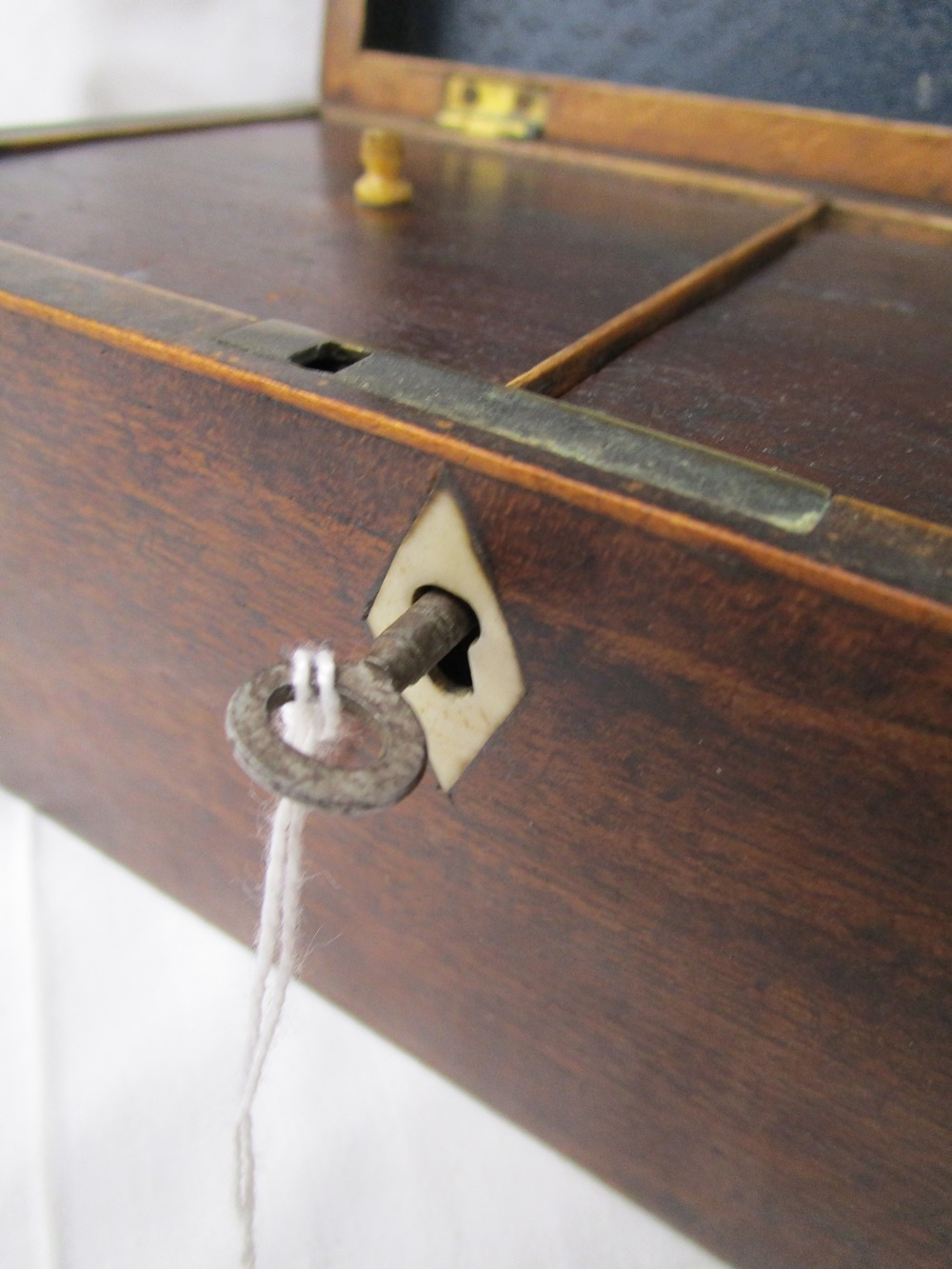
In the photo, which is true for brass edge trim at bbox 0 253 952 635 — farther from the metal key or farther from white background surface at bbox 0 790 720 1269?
white background surface at bbox 0 790 720 1269

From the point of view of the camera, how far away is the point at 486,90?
44.6 inches

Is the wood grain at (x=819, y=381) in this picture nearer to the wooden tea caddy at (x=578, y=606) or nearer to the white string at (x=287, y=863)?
the wooden tea caddy at (x=578, y=606)

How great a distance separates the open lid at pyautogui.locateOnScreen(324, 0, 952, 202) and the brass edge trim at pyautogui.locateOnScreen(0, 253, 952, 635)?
74 centimetres

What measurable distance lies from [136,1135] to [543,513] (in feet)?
2.04

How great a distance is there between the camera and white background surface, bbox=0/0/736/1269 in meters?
0.71

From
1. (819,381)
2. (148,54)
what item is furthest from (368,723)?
(148,54)

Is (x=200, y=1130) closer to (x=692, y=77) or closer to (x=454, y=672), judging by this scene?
(x=454, y=672)

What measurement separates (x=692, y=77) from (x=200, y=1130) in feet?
3.77

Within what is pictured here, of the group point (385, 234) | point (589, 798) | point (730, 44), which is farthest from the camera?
point (730, 44)

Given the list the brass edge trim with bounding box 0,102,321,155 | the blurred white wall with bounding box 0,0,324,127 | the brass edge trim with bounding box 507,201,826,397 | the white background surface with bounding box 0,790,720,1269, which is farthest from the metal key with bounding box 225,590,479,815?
the blurred white wall with bounding box 0,0,324,127

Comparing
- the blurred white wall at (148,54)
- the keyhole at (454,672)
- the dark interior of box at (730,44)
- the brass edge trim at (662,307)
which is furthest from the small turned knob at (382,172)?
the blurred white wall at (148,54)

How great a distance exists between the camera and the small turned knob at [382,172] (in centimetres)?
83

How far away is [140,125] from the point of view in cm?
107

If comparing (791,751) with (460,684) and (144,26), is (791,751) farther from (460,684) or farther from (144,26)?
(144,26)
